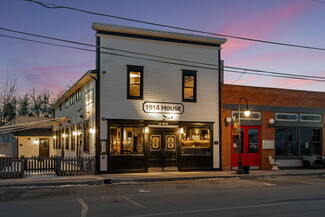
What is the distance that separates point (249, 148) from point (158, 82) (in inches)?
294

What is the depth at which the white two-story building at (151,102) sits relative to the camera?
19578 mm

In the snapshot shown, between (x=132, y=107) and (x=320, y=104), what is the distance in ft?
44.6

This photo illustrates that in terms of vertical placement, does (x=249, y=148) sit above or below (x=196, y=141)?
below

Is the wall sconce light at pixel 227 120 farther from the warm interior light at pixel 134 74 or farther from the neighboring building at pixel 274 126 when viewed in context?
the warm interior light at pixel 134 74

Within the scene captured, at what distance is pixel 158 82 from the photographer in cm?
2078

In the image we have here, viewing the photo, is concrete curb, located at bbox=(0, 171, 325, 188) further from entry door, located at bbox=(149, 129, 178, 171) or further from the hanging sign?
the hanging sign

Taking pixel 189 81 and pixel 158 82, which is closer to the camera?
pixel 158 82

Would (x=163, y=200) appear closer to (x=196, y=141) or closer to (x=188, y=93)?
(x=196, y=141)

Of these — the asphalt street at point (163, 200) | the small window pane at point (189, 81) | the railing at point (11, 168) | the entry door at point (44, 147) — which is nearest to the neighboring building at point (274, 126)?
the small window pane at point (189, 81)

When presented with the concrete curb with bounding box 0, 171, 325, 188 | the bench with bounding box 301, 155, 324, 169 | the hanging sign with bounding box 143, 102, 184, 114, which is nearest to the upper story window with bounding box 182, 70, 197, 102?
the hanging sign with bounding box 143, 102, 184, 114

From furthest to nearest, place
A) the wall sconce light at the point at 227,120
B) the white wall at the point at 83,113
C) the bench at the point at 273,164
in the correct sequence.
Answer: the bench at the point at 273,164 < the wall sconce light at the point at 227,120 < the white wall at the point at 83,113

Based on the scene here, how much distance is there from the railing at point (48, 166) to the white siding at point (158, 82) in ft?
5.86

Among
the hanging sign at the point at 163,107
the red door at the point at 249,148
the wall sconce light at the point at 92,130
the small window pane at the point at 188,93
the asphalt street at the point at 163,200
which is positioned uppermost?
the small window pane at the point at 188,93

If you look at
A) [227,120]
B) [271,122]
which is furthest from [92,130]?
[271,122]
